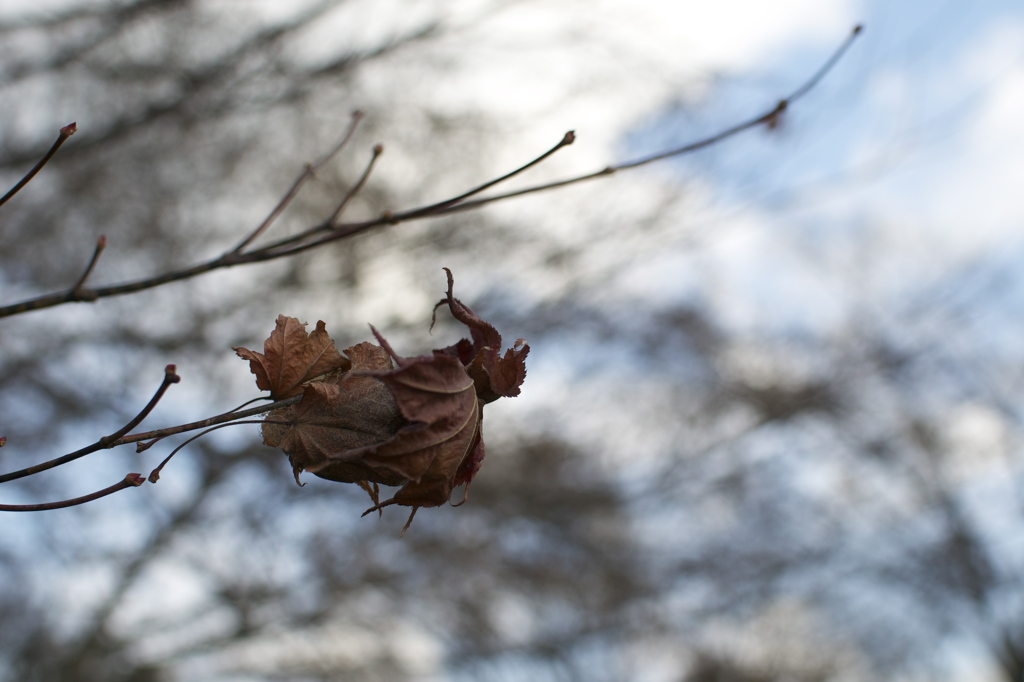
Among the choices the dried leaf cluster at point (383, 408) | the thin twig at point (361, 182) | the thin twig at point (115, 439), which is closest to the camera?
the thin twig at point (115, 439)

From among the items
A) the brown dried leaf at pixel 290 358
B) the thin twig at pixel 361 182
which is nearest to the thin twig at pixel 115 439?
the brown dried leaf at pixel 290 358

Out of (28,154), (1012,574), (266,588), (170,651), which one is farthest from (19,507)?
(1012,574)

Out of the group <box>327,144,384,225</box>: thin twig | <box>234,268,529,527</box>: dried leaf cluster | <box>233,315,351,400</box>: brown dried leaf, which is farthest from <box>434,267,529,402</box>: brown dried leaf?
<box>327,144,384,225</box>: thin twig

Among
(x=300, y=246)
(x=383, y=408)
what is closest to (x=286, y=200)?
(x=300, y=246)

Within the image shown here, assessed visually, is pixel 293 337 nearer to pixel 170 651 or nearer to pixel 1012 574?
pixel 170 651

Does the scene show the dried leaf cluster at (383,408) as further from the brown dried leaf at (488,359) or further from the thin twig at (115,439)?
the thin twig at (115,439)

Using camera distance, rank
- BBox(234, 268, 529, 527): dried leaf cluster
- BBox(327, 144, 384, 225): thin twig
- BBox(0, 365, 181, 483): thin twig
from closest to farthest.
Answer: BBox(0, 365, 181, 483): thin twig → BBox(234, 268, 529, 527): dried leaf cluster → BBox(327, 144, 384, 225): thin twig

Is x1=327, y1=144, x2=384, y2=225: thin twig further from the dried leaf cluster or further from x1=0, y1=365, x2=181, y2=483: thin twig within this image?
x1=0, y1=365, x2=181, y2=483: thin twig
